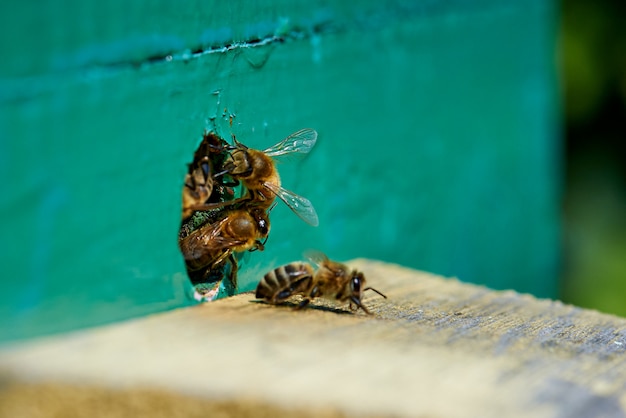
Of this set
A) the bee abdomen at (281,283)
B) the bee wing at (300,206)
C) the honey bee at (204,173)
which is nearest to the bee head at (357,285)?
the bee abdomen at (281,283)

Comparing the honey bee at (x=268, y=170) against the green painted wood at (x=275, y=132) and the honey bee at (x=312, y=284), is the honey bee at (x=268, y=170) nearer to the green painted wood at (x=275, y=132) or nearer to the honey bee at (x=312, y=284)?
the green painted wood at (x=275, y=132)

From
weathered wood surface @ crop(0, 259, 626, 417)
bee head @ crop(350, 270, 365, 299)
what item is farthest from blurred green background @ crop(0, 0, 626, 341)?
bee head @ crop(350, 270, 365, 299)

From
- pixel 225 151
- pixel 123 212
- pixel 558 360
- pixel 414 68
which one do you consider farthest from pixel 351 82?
pixel 558 360

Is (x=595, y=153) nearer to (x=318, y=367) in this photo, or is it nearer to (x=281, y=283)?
(x=281, y=283)

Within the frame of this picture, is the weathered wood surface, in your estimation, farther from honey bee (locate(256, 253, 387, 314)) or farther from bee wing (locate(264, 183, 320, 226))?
bee wing (locate(264, 183, 320, 226))

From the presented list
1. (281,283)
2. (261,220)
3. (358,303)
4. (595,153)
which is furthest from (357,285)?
(595,153)
